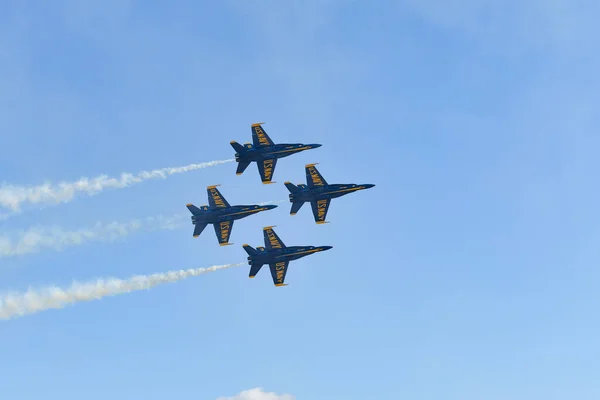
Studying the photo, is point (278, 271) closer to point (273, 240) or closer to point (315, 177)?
point (273, 240)

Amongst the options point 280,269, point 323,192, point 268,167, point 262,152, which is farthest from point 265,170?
point 280,269

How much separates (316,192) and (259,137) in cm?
1726

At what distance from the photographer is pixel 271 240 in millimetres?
183375

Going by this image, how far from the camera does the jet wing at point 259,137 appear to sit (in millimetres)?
185500

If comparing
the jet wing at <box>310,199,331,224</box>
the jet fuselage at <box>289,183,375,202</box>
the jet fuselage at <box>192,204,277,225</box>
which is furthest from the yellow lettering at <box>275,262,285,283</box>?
the jet fuselage at <box>289,183,375,202</box>

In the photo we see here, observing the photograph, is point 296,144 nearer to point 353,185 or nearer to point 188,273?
point 353,185

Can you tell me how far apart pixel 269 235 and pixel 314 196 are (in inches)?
511

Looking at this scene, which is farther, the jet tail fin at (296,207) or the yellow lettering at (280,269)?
the jet tail fin at (296,207)

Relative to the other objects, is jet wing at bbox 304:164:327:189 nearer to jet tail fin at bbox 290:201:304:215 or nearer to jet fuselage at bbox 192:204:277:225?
jet tail fin at bbox 290:201:304:215

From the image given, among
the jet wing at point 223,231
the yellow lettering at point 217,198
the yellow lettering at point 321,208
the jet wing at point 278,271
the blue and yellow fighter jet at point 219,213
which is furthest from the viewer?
the yellow lettering at point 217,198

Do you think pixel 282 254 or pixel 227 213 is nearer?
pixel 282 254

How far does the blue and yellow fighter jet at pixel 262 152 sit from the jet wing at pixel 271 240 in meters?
10.5

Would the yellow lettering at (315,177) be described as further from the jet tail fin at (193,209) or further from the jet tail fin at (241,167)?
the jet tail fin at (193,209)

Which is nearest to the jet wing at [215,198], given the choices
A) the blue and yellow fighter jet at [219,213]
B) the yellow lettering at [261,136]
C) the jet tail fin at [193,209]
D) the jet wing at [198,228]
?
the blue and yellow fighter jet at [219,213]
